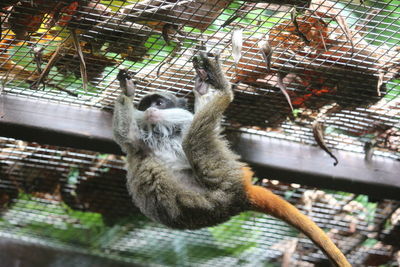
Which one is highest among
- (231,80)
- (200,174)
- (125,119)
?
(231,80)

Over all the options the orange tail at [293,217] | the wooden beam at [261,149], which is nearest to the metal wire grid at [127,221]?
the wooden beam at [261,149]

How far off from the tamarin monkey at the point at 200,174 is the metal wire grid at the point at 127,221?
1.00 meters

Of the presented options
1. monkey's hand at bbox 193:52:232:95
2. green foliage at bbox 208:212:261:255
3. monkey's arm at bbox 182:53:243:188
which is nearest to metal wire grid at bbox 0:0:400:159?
monkey's hand at bbox 193:52:232:95

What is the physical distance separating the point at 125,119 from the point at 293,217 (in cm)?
124

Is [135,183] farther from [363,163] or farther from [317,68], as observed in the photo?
[363,163]

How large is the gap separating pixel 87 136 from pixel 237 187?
112 cm

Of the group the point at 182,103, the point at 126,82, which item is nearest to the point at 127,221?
the point at 182,103

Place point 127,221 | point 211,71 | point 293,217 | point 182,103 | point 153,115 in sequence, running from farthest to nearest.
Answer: point 127,221 → point 182,103 → point 153,115 → point 211,71 → point 293,217

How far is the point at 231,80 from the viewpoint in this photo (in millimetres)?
3717

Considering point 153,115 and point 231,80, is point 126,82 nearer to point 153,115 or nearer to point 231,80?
point 153,115

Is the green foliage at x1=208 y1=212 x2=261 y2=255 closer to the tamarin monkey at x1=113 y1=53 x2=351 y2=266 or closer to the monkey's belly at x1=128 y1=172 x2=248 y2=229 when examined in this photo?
the tamarin monkey at x1=113 y1=53 x2=351 y2=266

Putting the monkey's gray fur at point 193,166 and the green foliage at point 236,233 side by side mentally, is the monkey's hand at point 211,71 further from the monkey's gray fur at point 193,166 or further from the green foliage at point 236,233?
the green foliage at point 236,233

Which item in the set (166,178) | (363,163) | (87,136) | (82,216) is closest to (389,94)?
(363,163)

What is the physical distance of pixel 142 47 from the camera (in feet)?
11.2
